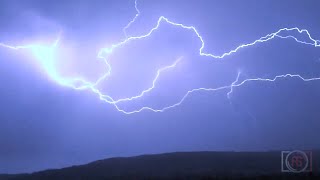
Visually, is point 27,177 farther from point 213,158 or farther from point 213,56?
point 213,56

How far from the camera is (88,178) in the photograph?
7.32 m

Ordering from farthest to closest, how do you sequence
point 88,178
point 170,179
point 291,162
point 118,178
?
point 88,178, point 118,178, point 170,179, point 291,162

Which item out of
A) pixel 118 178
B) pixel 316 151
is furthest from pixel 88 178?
pixel 316 151

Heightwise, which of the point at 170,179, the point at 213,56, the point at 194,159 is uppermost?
the point at 213,56

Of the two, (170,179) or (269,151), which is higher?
(269,151)

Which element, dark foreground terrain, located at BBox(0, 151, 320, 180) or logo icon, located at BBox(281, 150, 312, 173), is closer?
logo icon, located at BBox(281, 150, 312, 173)

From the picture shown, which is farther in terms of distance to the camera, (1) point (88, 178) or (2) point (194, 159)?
(2) point (194, 159)

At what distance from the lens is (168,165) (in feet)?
26.9

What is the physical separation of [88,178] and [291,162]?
11.3ft

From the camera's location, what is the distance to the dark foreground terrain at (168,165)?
7.44 meters

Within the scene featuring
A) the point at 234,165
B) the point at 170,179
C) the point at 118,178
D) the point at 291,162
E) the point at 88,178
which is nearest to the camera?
the point at 291,162

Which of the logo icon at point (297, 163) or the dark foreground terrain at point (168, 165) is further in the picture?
the dark foreground terrain at point (168, 165)

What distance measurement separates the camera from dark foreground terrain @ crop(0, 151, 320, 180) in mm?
7441

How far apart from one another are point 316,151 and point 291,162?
3551 mm
